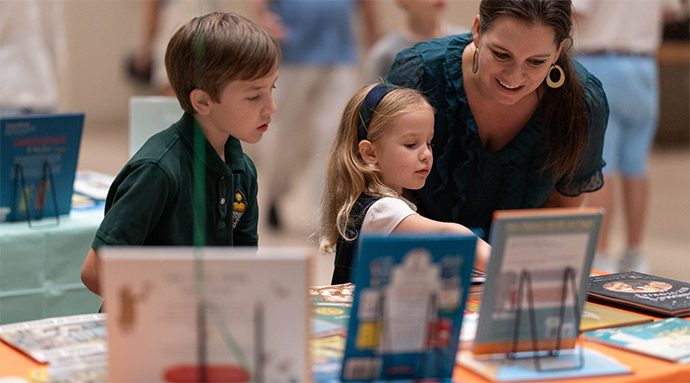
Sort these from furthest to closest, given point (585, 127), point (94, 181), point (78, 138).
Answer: point (94, 181), point (78, 138), point (585, 127)

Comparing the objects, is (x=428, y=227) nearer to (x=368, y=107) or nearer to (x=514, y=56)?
(x=368, y=107)

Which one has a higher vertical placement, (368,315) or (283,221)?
(368,315)

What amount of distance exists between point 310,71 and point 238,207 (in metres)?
3.37

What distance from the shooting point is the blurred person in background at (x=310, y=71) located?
18.2 ft

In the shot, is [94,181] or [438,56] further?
[94,181]

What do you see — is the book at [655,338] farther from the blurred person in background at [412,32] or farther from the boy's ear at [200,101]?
the blurred person in background at [412,32]

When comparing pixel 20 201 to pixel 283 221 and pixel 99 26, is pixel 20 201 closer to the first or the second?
pixel 283 221

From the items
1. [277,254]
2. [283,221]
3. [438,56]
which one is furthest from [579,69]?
[283,221]

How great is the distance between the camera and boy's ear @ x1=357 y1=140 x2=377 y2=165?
245cm

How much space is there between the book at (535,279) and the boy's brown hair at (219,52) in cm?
67

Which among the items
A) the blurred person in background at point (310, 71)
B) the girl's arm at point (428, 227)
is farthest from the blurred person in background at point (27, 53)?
the girl's arm at point (428, 227)

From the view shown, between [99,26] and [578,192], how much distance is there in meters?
8.18

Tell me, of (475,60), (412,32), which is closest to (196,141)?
(475,60)

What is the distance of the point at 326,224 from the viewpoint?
2471mm
